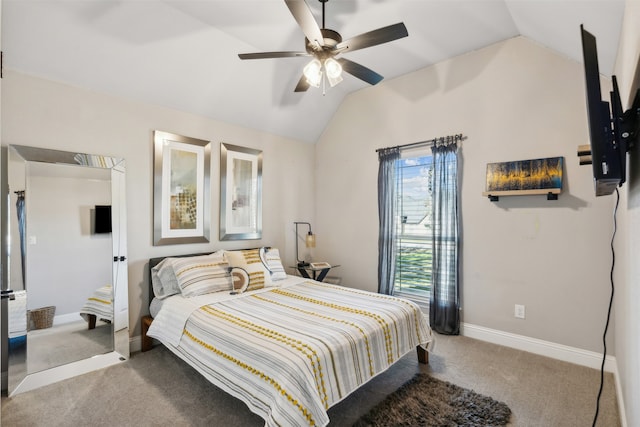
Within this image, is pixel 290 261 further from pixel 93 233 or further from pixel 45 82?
pixel 45 82

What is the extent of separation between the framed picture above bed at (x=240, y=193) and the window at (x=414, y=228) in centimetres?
183

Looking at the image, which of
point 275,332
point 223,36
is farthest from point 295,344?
point 223,36

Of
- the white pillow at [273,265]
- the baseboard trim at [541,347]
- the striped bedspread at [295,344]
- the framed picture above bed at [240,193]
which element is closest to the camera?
the striped bedspread at [295,344]

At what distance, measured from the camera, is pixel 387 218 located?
388 cm

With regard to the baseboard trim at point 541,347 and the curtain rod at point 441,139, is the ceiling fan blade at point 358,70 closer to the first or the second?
the curtain rod at point 441,139

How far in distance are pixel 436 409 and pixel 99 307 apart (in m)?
2.90

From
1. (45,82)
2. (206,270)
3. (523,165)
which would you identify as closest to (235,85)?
(45,82)

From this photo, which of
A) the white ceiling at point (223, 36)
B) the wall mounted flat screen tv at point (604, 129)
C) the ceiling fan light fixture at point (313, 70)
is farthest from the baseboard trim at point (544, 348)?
the ceiling fan light fixture at point (313, 70)

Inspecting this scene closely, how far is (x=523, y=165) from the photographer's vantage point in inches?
114

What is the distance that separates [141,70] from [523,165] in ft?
12.0

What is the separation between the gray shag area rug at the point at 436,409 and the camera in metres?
1.91

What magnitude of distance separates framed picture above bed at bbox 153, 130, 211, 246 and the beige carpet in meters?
1.25

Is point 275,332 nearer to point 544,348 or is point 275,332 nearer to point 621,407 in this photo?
point 621,407

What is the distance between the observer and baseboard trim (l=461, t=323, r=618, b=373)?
2.58m
